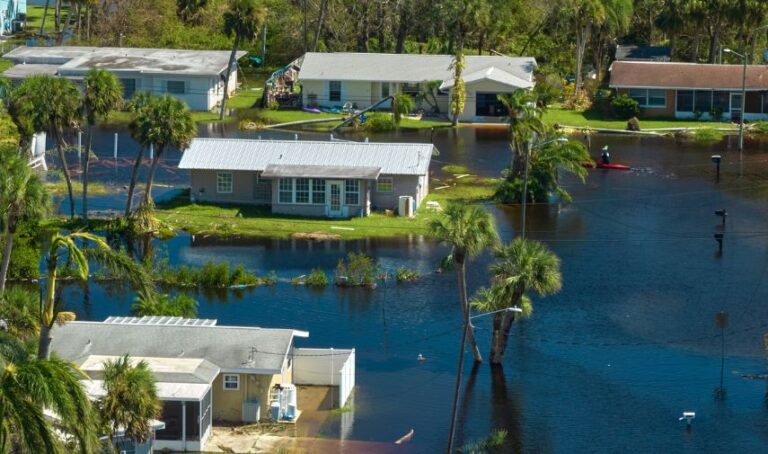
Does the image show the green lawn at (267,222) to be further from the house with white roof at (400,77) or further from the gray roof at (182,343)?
the house with white roof at (400,77)

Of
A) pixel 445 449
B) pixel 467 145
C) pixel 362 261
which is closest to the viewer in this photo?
pixel 445 449

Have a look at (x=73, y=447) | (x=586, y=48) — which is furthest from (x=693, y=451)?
(x=586, y=48)

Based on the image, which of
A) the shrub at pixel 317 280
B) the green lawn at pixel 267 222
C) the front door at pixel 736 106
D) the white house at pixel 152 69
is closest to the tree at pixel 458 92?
the white house at pixel 152 69

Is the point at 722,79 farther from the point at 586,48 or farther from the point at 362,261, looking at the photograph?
the point at 362,261

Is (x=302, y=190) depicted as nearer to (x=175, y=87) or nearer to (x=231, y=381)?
(x=231, y=381)

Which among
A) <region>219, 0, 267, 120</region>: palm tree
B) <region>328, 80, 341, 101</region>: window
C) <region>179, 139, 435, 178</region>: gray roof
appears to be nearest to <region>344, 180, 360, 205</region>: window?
<region>179, 139, 435, 178</region>: gray roof

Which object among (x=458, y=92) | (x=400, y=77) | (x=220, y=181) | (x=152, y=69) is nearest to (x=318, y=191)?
(x=220, y=181)
